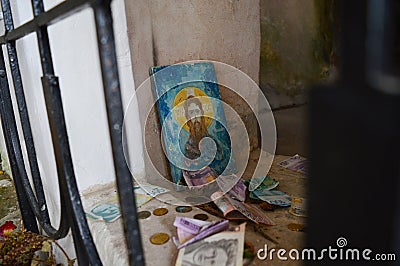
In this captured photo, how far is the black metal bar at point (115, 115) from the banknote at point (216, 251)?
1.07 ft

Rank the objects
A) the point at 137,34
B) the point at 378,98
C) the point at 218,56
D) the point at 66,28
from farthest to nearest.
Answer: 1. the point at 218,56
2. the point at 137,34
3. the point at 66,28
4. the point at 378,98

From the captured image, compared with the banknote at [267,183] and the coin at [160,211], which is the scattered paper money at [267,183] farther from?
the coin at [160,211]

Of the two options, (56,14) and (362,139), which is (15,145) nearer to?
(56,14)

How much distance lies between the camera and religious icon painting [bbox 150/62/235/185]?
3.66ft

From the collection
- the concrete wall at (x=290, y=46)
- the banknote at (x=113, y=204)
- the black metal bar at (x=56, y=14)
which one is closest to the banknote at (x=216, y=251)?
the banknote at (x=113, y=204)

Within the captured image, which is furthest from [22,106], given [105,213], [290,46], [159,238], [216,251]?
[290,46]

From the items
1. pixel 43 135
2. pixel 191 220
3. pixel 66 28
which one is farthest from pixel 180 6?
pixel 191 220

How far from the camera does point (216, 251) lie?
2.44 ft

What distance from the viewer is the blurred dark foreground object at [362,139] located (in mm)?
205

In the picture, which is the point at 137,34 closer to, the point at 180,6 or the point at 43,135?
the point at 180,6

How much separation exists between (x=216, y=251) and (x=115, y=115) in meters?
0.46

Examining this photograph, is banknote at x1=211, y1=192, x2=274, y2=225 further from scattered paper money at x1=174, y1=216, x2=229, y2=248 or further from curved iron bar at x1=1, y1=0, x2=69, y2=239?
curved iron bar at x1=1, y1=0, x2=69, y2=239

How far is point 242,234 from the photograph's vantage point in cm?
79

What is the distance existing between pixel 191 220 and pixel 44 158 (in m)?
0.44
